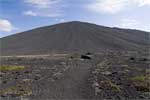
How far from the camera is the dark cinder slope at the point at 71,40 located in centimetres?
13850

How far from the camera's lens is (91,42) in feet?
488

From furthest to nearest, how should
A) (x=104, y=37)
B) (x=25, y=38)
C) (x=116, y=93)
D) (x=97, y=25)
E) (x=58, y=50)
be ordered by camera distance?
(x=97, y=25) → (x=25, y=38) → (x=104, y=37) → (x=58, y=50) → (x=116, y=93)

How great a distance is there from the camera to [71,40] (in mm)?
153750

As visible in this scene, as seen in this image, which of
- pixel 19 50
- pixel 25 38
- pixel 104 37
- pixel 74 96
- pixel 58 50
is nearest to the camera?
pixel 74 96

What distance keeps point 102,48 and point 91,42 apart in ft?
42.9

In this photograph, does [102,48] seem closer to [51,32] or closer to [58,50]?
[58,50]

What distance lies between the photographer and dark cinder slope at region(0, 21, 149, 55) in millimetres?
138500

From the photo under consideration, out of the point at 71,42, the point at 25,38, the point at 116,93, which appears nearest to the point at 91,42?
the point at 71,42

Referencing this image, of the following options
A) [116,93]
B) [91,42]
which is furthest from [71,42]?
[116,93]

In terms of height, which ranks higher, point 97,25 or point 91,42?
point 97,25

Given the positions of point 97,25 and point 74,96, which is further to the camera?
point 97,25

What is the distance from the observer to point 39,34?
17550 cm

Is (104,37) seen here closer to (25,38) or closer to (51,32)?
(51,32)

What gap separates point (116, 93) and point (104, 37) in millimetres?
143618
